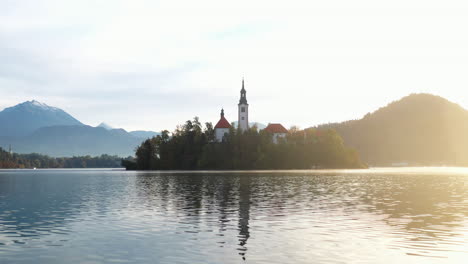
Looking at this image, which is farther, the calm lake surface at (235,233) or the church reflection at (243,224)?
the church reflection at (243,224)

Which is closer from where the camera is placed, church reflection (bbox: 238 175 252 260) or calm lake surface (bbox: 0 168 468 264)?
calm lake surface (bbox: 0 168 468 264)

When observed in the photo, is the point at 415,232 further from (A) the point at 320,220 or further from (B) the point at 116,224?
(B) the point at 116,224

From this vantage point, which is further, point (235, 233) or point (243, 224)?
point (243, 224)

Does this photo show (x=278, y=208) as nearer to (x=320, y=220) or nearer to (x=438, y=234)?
(x=320, y=220)

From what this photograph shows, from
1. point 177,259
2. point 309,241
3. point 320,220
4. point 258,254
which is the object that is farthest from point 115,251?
point 320,220

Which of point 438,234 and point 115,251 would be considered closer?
point 115,251

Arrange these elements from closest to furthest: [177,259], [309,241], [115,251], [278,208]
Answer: [177,259], [115,251], [309,241], [278,208]

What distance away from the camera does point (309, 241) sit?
25953 mm

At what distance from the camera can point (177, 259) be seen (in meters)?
21.4

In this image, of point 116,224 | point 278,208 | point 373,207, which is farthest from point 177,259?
point 373,207

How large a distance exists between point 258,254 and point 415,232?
11.8 meters

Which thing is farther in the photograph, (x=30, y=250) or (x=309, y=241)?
(x=309, y=241)

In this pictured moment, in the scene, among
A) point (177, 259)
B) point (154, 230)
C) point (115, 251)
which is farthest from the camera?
point (154, 230)

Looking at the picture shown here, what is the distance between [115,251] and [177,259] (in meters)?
3.87
